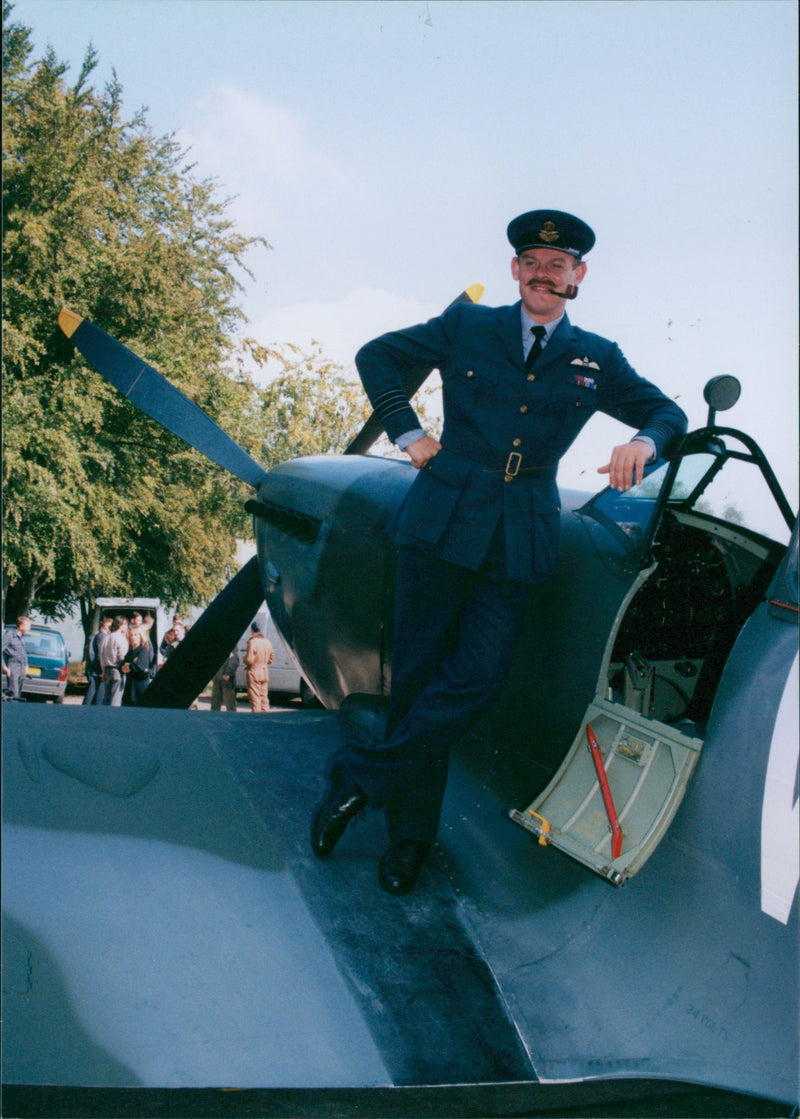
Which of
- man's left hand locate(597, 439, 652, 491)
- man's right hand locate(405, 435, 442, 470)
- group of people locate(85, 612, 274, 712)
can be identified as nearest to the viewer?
man's left hand locate(597, 439, 652, 491)

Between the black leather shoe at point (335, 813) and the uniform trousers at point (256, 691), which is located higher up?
the black leather shoe at point (335, 813)

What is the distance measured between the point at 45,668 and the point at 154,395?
10.9 metres

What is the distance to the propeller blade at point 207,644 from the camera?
17.7ft

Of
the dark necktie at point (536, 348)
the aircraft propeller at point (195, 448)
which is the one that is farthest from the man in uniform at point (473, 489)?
the aircraft propeller at point (195, 448)

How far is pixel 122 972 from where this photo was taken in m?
2.22

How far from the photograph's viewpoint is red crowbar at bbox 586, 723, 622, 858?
2521 mm

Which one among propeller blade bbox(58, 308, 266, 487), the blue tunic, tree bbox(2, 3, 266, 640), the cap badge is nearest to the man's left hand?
the blue tunic

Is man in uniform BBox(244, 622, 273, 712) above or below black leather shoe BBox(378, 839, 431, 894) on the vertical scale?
below

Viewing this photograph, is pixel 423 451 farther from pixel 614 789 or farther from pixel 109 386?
pixel 109 386

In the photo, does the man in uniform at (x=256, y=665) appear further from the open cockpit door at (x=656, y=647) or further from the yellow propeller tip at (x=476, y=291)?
the open cockpit door at (x=656, y=647)

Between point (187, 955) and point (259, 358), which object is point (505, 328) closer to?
point (187, 955)

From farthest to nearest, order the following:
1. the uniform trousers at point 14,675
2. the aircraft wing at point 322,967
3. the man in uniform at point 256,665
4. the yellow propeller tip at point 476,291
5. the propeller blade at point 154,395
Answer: the uniform trousers at point 14,675 < the man in uniform at point 256,665 < the yellow propeller tip at point 476,291 < the propeller blade at point 154,395 < the aircraft wing at point 322,967

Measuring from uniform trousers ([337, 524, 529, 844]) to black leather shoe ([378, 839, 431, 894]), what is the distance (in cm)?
3

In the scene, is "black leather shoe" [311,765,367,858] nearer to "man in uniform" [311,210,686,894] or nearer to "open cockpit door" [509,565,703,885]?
"man in uniform" [311,210,686,894]
